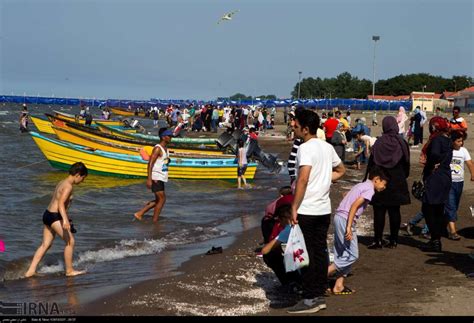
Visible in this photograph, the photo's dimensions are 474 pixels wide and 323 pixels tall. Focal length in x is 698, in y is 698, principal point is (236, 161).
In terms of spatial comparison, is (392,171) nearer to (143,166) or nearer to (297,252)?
(297,252)

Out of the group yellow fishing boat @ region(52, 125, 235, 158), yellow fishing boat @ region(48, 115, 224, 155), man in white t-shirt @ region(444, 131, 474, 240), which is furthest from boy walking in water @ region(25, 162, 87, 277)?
yellow fishing boat @ region(48, 115, 224, 155)

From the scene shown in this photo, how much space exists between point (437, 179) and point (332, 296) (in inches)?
132

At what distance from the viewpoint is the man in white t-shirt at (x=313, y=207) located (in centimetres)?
630

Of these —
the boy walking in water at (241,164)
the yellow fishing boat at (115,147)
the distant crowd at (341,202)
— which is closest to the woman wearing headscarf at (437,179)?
the distant crowd at (341,202)

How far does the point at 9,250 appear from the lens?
10.7 meters

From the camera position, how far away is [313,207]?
637cm

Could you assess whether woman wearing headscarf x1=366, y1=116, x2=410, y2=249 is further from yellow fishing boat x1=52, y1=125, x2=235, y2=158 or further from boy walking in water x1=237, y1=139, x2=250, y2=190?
yellow fishing boat x1=52, y1=125, x2=235, y2=158

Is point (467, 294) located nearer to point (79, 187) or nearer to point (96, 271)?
point (96, 271)

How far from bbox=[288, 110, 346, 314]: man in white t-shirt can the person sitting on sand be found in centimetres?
65

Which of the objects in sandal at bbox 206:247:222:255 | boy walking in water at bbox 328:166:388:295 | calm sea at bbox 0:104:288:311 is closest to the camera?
boy walking in water at bbox 328:166:388:295

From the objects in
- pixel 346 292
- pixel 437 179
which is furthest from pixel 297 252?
pixel 437 179

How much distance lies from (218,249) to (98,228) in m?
3.92

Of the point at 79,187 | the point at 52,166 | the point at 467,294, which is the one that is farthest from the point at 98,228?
the point at 52,166

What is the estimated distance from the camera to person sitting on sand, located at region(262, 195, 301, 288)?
718 centimetres
